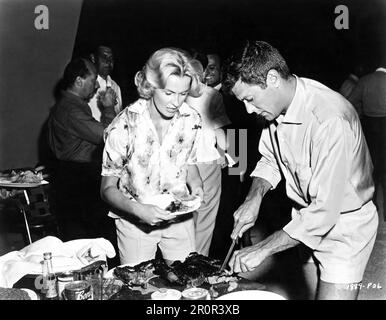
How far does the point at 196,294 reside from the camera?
5.29 feet

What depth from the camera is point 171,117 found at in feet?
7.89

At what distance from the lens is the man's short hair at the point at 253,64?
1.80m

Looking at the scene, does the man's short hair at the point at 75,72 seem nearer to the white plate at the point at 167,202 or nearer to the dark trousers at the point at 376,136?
the white plate at the point at 167,202

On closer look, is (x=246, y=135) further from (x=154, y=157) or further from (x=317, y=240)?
(x=317, y=240)

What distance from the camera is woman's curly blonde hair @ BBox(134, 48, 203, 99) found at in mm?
2188

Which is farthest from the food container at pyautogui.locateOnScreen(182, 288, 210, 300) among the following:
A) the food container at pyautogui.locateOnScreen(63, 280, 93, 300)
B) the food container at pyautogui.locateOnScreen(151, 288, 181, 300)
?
the food container at pyautogui.locateOnScreen(63, 280, 93, 300)

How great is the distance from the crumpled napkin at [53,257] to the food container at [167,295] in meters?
0.48

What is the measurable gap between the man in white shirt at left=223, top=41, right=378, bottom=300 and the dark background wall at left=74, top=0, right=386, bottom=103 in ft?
12.6

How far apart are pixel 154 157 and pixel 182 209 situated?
1.19 feet

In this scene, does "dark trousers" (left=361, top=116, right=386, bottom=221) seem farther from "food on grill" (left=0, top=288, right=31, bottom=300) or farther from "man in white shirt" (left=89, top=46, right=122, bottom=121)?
"food on grill" (left=0, top=288, right=31, bottom=300)

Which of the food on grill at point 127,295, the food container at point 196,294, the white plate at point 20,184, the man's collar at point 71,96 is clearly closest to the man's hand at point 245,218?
the food container at point 196,294

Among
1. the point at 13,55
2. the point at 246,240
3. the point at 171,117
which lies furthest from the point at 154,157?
the point at 13,55

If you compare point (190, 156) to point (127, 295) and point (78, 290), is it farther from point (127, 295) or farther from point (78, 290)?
point (78, 290)
